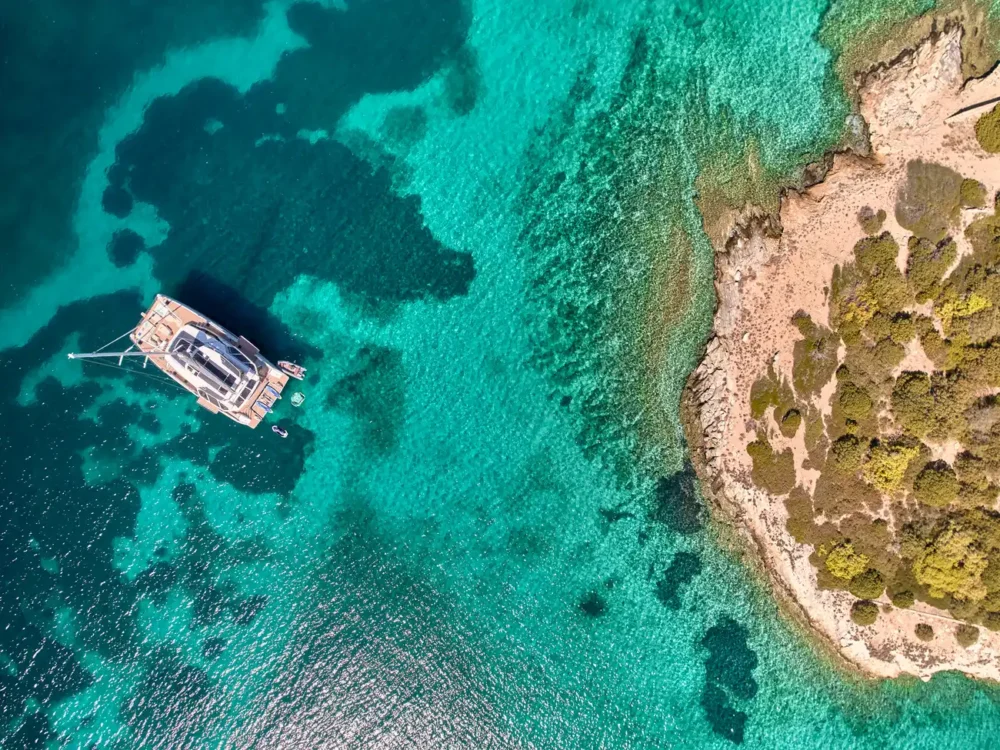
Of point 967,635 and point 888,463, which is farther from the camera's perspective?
point 967,635

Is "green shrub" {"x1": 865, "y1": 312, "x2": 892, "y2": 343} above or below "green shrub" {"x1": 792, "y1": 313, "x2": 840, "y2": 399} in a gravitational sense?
above

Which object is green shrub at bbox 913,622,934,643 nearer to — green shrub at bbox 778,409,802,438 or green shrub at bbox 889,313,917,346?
green shrub at bbox 778,409,802,438

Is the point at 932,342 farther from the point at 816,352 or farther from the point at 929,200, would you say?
the point at 929,200

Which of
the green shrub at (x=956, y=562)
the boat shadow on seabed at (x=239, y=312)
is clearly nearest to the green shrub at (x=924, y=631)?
the green shrub at (x=956, y=562)

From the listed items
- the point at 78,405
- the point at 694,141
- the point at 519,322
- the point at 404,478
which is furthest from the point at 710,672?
the point at 78,405

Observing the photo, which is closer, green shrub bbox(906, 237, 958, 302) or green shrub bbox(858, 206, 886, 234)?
green shrub bbox(906, 237, 958, 302)

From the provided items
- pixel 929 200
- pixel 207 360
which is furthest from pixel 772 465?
pixel 207 360

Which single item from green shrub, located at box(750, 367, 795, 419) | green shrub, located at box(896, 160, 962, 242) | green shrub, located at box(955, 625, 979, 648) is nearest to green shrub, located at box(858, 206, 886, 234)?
green shrub, located at box(896, 160, 962, 242)
